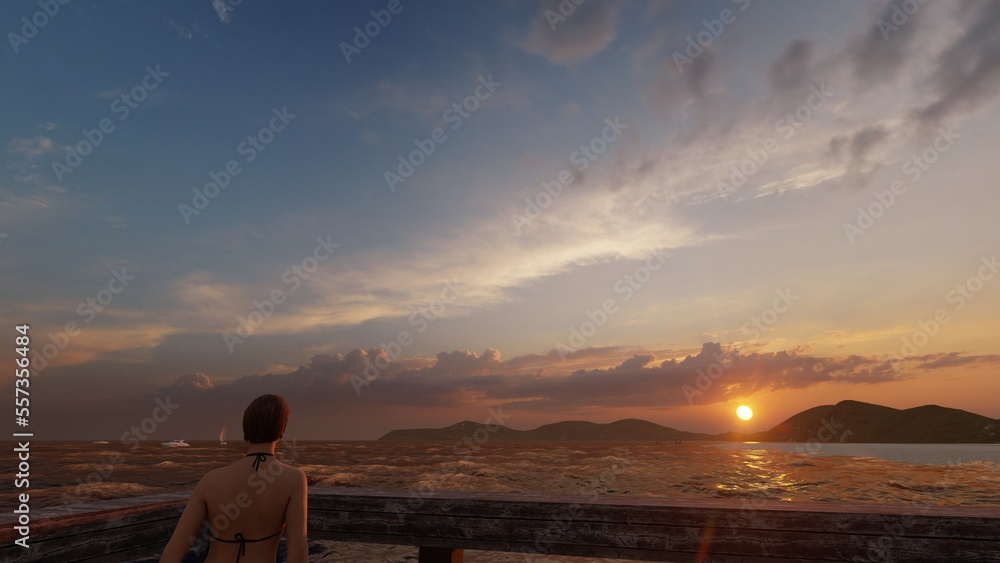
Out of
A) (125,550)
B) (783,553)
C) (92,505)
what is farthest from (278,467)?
(783,553)

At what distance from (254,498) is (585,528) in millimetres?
2948

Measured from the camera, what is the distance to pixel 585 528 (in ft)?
16.2

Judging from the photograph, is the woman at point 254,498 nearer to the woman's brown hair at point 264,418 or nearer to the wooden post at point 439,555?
the woman's brown hair at point 264,418

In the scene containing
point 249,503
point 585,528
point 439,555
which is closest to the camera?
point 249,503

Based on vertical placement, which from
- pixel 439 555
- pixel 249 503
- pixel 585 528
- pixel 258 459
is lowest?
pixel 439 555

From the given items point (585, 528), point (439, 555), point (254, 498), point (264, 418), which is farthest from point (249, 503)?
point (585, 528)

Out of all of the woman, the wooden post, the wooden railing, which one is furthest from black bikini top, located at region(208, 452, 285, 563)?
the wooden post

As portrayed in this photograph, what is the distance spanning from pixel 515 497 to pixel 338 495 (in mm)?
1925

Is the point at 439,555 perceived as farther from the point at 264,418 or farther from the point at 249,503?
the point at 264,418

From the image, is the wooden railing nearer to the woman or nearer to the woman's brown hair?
the woman

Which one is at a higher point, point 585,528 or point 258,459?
point 258,459

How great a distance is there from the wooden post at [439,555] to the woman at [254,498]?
8.12 ft

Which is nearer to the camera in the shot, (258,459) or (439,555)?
(258,459)

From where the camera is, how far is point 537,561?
8.74 metres
